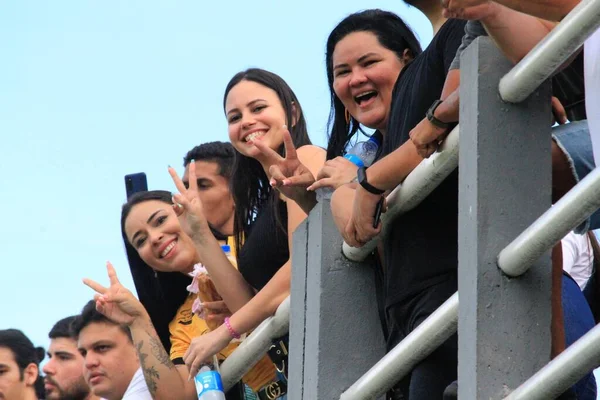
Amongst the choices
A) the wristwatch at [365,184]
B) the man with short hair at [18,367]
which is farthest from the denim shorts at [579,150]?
the man with short hair at [18,367]

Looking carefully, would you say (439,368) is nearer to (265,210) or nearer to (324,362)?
(324,362)

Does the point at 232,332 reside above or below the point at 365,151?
below

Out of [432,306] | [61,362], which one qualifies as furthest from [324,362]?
[61,362]

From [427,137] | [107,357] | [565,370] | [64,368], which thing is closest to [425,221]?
[427,137]

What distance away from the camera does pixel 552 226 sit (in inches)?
99.2

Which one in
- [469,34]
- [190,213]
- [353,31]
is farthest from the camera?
[190,213]

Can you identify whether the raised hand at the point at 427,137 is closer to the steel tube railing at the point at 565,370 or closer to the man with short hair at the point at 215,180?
the steel tube railing at the point at 565,370

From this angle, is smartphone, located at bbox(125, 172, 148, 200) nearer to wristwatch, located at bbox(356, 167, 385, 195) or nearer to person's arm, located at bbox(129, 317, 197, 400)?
person's arm, located at bbox(129, 317, 197, 400)

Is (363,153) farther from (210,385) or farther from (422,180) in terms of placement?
(210,385)

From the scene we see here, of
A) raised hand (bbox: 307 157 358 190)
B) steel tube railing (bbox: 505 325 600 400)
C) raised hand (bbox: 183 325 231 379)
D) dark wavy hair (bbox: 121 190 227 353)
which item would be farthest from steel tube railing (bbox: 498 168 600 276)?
dark wavy hair (bbox: 121 190 227 353)

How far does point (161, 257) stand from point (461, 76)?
293 centimetres

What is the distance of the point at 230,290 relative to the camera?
15.9ft

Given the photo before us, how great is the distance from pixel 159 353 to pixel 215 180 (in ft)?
3.06

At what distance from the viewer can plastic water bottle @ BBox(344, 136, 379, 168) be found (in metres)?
3.97
